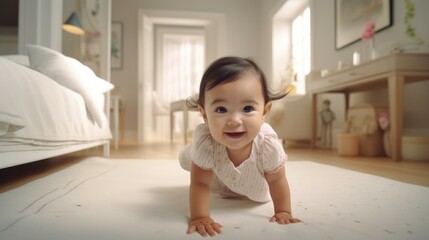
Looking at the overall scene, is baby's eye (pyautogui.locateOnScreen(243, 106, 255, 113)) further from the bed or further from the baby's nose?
the bed

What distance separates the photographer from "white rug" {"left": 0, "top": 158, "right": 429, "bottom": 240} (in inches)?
25.9

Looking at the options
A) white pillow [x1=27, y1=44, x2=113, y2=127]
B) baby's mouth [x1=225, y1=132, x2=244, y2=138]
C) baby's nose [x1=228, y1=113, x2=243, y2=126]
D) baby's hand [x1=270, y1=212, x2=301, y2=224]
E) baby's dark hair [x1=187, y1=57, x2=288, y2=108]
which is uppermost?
white pillow [x1=27, y1=44, x2=113, y2=127]

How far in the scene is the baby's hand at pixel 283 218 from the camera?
28.7 inches

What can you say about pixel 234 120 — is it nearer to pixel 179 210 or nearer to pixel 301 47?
pixel 179 210

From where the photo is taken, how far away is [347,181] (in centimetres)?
132

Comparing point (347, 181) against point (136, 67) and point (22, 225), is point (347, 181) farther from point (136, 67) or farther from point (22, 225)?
point (136, 67)

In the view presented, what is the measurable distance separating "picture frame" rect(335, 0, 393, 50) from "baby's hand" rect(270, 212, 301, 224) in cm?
244

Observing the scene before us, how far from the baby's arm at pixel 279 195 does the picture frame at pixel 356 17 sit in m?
2.38

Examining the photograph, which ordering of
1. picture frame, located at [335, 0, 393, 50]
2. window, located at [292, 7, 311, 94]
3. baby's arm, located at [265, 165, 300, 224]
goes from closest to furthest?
baby's arm, located at [265, 165, 300, 224], picture frame, located at [335, 0, 393, 50], window, located at [292, 7, 311, 94]

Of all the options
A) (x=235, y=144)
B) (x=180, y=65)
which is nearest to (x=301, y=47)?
(x=180, y=65)

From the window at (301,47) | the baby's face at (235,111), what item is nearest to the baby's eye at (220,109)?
the baby's face at (235,111)

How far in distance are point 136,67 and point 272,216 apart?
16.2ft

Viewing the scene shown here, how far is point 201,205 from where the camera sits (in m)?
0.72

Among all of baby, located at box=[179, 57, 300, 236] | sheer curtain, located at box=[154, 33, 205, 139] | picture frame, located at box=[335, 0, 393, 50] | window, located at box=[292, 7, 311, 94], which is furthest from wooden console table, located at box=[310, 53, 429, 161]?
sheer curtain, located at box=[154, 33, 205, 139]
